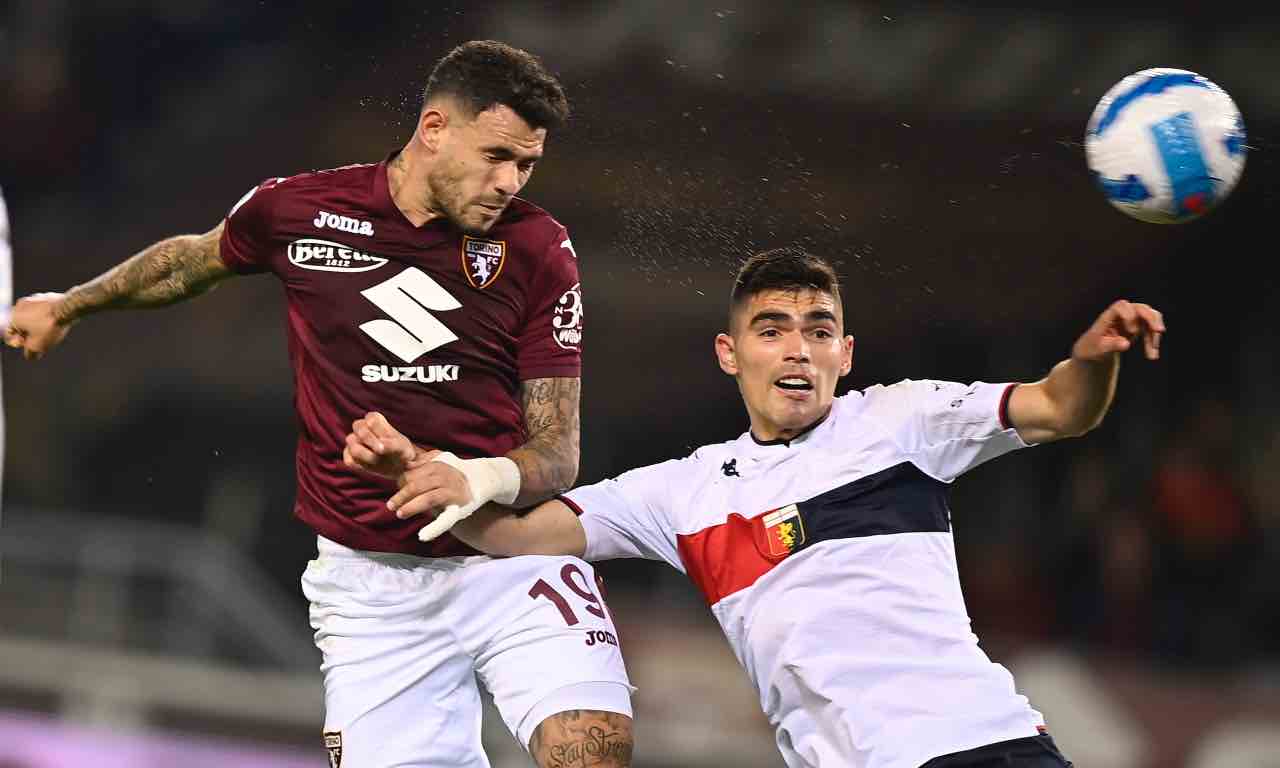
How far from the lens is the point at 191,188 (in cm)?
1274

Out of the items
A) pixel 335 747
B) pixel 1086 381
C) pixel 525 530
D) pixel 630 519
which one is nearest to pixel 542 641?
pixel 525 530

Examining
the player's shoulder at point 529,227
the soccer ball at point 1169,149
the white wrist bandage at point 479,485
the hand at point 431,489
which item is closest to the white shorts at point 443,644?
the white wrist bandage at point 479,485

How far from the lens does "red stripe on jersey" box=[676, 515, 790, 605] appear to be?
12.7ft

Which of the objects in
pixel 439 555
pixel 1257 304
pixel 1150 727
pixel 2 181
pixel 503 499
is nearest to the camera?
pixel 503 499

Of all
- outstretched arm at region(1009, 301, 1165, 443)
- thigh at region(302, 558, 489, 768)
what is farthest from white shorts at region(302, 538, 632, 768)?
outstretched arm at region(1009, 301, 1165, 443)

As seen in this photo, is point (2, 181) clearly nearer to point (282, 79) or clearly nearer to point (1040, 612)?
point (282, 79)

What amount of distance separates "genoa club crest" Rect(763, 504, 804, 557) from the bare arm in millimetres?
518

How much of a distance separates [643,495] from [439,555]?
55 centimetres

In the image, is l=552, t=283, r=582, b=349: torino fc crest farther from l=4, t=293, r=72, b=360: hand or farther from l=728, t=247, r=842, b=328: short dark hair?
l=4, t=293, r=72, b=360: hand

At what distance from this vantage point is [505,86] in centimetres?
403

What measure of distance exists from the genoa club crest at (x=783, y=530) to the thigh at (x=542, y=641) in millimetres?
489

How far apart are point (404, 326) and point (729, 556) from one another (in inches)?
40.2

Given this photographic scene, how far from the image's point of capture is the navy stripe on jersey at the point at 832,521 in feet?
12.5

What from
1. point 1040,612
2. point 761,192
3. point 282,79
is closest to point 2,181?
point 282,79
